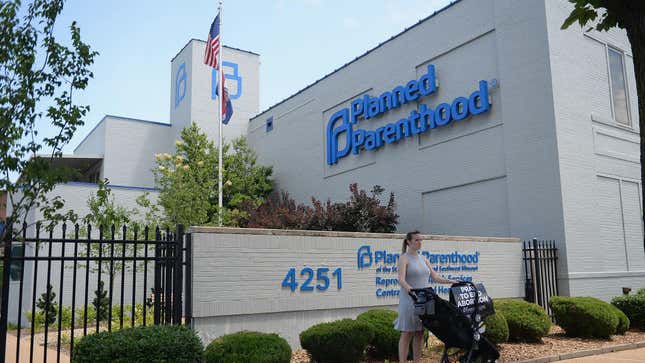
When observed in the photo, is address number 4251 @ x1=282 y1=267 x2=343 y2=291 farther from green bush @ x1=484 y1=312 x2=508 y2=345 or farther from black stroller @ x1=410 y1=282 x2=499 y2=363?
black stroller @ x1=410 y1=282 x2=499 y2=363

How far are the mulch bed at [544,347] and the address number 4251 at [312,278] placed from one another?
1.10 m

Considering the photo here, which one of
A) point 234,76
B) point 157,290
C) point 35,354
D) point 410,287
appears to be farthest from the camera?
point 234,76

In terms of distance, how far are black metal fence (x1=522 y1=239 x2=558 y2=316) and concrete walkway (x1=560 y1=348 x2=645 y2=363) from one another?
3383mm

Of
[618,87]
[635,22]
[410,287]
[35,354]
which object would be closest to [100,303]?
[35,354]

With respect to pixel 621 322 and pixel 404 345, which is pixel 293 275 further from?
pixel 621 322

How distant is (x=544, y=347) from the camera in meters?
10.3

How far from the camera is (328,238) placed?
10.7 metres

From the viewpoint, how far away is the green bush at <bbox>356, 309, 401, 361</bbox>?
8922 millimetres

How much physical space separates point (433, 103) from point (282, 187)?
9728 millimetres

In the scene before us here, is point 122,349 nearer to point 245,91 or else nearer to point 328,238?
point 328,238

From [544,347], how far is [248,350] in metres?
5.66

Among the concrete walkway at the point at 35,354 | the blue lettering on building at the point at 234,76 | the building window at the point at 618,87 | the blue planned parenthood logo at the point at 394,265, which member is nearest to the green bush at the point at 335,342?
the blue planned parenthood logo at the point at 394,265

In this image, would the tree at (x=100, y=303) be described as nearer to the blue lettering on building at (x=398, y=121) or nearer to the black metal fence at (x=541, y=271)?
the black metal fence at (x=541, y=271)

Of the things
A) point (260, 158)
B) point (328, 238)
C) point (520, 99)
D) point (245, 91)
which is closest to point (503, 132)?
point (520, 99)
